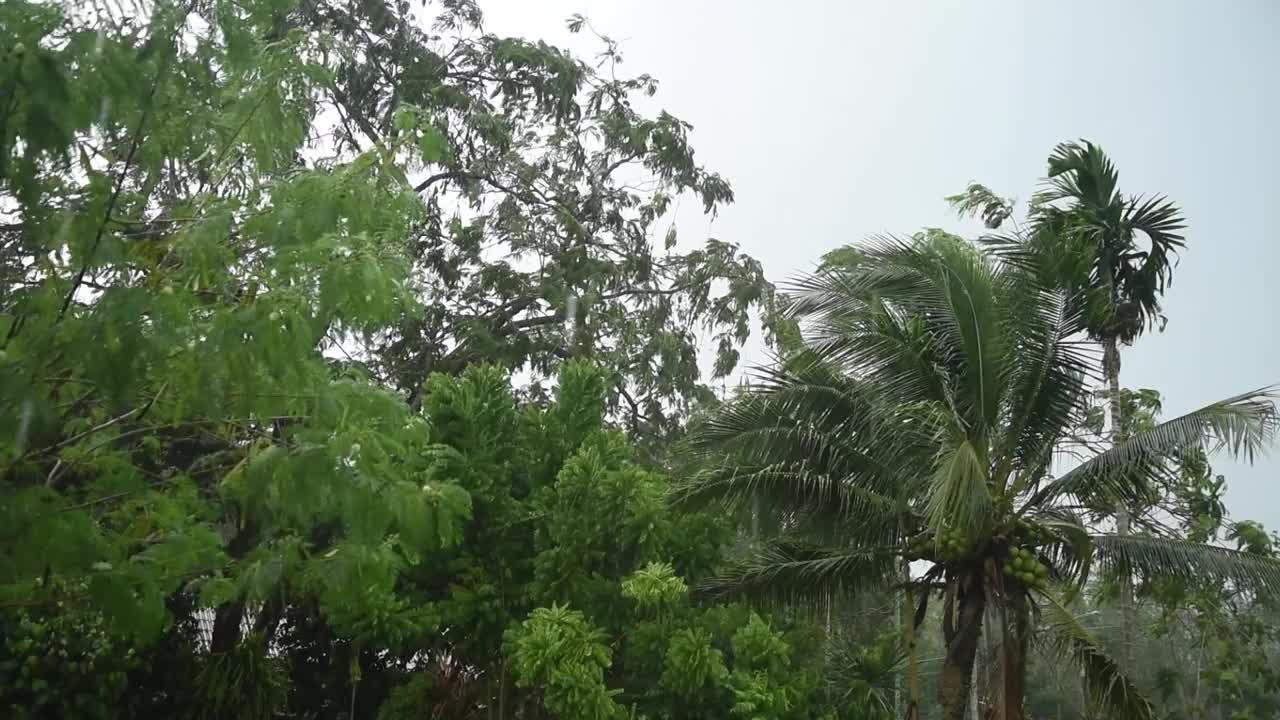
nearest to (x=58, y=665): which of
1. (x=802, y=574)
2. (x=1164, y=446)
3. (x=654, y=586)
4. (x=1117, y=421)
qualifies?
(x=654, y=586)

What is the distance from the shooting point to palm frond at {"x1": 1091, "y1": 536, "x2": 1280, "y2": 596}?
326 inches

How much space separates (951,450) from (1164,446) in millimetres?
1590

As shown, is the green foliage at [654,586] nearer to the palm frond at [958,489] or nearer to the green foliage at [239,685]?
the palm frond at [958,489]

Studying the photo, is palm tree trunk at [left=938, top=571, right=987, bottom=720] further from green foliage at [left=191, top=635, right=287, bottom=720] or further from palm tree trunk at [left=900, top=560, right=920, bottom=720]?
green foliage at [left=191, top=635, right=287, bottom=720]

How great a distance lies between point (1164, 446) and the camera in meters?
8.34

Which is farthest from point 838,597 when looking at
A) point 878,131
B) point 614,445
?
point 878,131

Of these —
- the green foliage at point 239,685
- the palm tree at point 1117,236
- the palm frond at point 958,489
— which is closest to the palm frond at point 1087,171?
the palm tree at point 1117,236

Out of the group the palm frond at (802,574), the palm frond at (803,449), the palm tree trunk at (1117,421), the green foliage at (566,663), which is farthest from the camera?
the palm tree trunk at (1117,421)

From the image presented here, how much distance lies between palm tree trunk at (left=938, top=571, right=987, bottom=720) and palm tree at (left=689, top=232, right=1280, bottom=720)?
0.02 metres

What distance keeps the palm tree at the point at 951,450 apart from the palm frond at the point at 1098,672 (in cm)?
1

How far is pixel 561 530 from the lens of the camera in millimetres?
8836

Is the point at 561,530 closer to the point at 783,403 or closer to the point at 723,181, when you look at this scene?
the point at 783,403

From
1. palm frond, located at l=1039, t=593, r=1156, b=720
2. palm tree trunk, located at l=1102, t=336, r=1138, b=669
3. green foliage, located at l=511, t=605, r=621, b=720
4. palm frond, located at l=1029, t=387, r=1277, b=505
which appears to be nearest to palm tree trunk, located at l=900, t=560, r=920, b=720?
palm frond, located at l=1039, t=593, r=1156, b=720

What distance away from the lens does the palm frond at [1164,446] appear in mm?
7965
